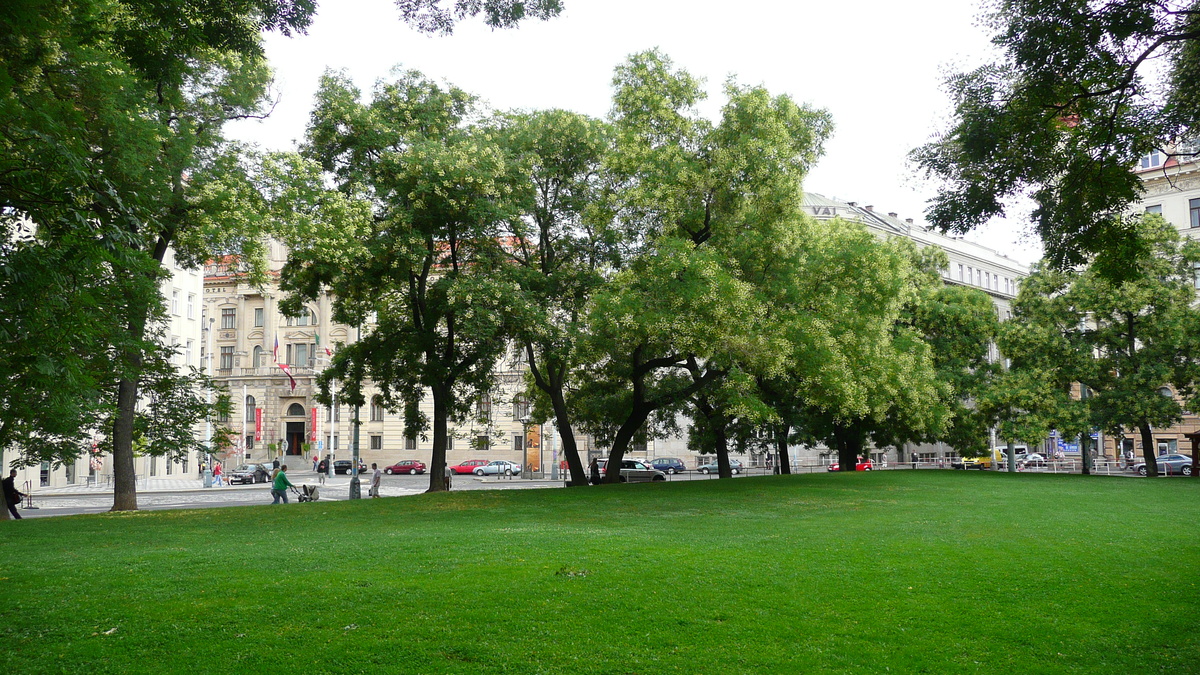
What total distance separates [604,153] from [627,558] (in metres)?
19.9

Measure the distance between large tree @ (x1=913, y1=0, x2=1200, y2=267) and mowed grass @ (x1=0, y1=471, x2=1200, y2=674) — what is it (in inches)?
207

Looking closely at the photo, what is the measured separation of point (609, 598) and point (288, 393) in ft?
262

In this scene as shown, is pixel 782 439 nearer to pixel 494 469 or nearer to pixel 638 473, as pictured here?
pixel 638 473

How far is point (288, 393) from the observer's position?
3310 inches

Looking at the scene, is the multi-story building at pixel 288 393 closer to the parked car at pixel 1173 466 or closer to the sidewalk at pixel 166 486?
the sidewalk at pixel 166 486

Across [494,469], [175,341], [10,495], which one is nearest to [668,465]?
[494,469]

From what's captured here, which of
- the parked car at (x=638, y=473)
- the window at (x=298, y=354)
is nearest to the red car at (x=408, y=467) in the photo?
the window at (x=298, y=354)

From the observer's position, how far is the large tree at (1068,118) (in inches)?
447

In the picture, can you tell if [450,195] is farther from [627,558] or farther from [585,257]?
[627,558]

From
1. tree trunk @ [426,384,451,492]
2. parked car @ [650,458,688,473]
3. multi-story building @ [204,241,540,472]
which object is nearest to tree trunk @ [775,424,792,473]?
tree trunk @ [426,384,451,492]

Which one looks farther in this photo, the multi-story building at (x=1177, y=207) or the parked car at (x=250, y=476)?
the parked car at (x=250, y=476)

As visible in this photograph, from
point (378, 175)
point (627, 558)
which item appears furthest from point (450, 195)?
point (627, 558)

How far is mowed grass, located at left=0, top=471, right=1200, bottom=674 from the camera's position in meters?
8.02

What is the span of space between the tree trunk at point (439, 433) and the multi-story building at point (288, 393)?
45.1 m
